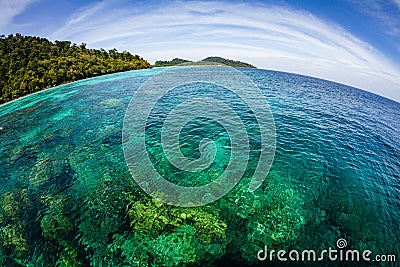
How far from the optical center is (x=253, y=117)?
18.3 metres

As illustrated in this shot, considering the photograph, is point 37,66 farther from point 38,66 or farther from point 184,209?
point 184,209

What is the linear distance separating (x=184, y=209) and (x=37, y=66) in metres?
53.7

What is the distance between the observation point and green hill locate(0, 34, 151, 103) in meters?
36.1

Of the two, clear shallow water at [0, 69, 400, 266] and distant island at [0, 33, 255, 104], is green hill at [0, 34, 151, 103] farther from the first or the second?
clear shallow water at [0, 69, 400, 266]

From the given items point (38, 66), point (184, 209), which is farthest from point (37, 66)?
point (184, 209)

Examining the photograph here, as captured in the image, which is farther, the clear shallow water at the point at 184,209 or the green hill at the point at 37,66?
the green hill at the point at 37,66

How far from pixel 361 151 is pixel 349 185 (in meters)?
6.14

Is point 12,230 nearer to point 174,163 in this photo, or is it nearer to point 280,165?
point 174,163

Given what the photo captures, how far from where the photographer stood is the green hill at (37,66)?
36.1 metres

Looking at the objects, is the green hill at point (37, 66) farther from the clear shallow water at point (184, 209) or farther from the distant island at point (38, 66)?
the clear shallow water at point (184, 209)

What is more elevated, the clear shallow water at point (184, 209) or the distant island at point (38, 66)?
the distant island at point (38, 66)

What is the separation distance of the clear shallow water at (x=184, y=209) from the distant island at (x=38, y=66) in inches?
1134

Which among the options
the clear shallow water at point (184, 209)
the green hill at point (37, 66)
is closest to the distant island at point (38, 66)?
the green hill at point (37, 66)

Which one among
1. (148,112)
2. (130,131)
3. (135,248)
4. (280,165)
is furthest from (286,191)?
(148,112)
